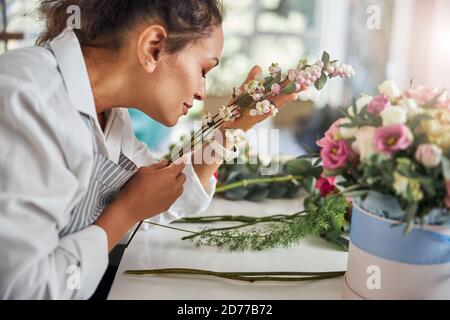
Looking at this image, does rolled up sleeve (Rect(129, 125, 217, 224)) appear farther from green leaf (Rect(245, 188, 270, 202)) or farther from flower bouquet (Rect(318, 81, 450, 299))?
flower bouquet (Rect(318, 81, 450, 299))

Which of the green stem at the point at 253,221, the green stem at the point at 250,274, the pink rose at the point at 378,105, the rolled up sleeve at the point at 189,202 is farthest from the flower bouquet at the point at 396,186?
the rolled up sleeve at the point at 189,202

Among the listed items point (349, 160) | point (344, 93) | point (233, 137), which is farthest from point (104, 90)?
point (344, 93)

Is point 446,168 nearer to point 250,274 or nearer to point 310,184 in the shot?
point 250,274

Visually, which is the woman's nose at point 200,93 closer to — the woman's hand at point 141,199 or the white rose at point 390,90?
the woman's hand at point 141,199

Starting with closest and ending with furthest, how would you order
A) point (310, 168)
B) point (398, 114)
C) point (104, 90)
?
point (398, 114) → point (104, 90) → point (310, 168)

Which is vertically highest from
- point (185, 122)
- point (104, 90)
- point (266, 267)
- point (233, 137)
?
point (104, 90)

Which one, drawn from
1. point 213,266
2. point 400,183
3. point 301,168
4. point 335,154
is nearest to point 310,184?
point 301,168

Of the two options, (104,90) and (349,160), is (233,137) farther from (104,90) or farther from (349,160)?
(349,160)

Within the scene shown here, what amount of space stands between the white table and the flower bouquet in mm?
117

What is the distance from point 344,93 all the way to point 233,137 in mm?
4372

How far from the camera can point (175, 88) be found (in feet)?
3.73

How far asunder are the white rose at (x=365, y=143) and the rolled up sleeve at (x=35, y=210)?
17.1 inches

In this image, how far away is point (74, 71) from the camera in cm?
100

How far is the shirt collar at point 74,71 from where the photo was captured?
38.4 inches
